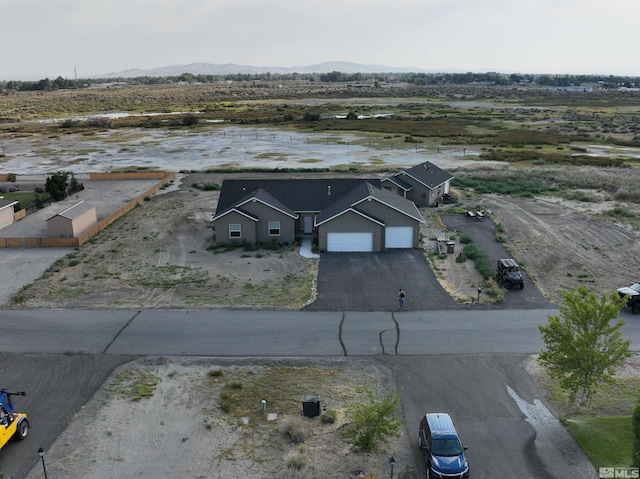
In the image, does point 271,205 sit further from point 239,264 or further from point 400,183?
point 400,183

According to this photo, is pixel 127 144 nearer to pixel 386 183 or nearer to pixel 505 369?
pixel 386 183

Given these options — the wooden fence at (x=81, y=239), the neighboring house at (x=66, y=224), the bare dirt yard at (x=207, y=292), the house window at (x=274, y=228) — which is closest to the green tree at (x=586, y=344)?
the bare dirt yard at (x=207, y=292)

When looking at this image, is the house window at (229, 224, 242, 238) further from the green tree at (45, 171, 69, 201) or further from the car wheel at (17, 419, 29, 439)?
the green tree at (45, 171, 69, 201)

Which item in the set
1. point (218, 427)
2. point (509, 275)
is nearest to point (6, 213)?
point (218, 427)

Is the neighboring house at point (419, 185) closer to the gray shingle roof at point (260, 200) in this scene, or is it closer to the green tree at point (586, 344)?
the gray shingle roof at point (260, 200)

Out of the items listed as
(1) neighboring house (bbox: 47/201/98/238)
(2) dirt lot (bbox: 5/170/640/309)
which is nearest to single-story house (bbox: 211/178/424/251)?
(2) dirt lot (bbox: 5/170/640/309)
